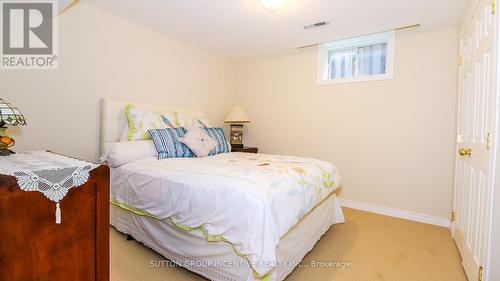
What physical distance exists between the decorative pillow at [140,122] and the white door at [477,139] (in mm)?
2766

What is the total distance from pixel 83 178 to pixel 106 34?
225 cm

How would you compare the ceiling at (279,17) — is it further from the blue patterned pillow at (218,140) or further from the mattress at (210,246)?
the mattress at (210,246)

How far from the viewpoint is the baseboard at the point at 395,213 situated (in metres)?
2.81

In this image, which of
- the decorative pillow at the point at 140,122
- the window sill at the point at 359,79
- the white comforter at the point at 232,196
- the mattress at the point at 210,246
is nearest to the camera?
the white comforter at the point at 232,196

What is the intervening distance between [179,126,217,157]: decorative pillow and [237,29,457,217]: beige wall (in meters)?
1.57

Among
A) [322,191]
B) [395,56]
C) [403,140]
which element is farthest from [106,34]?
[403,140]

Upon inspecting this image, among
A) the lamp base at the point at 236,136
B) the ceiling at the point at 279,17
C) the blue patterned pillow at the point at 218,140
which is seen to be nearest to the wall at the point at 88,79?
the ceiling at the point at 279,17

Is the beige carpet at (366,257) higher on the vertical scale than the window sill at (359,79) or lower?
lower

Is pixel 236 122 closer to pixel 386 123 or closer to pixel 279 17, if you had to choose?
pixel 279 17

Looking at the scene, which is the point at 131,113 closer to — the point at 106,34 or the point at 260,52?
the point at 106,34

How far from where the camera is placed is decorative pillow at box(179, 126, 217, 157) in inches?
103

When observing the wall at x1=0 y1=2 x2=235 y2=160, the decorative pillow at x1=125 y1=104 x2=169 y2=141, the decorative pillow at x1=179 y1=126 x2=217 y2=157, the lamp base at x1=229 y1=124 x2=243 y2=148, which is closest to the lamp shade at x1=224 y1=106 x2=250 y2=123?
the lamp base at x1=229 y1=124 x2=243 y2=148

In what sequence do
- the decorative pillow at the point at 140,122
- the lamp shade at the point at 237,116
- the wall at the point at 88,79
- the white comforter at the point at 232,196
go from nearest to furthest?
1. the white comforter at the point at 232,196
2. the wall at the point at 88,79
3. the decorative pillow at the point at 140,122
4. the lamp shade at the point at 237,116

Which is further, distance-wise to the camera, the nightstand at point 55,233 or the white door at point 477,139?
the white door at point 477,139
